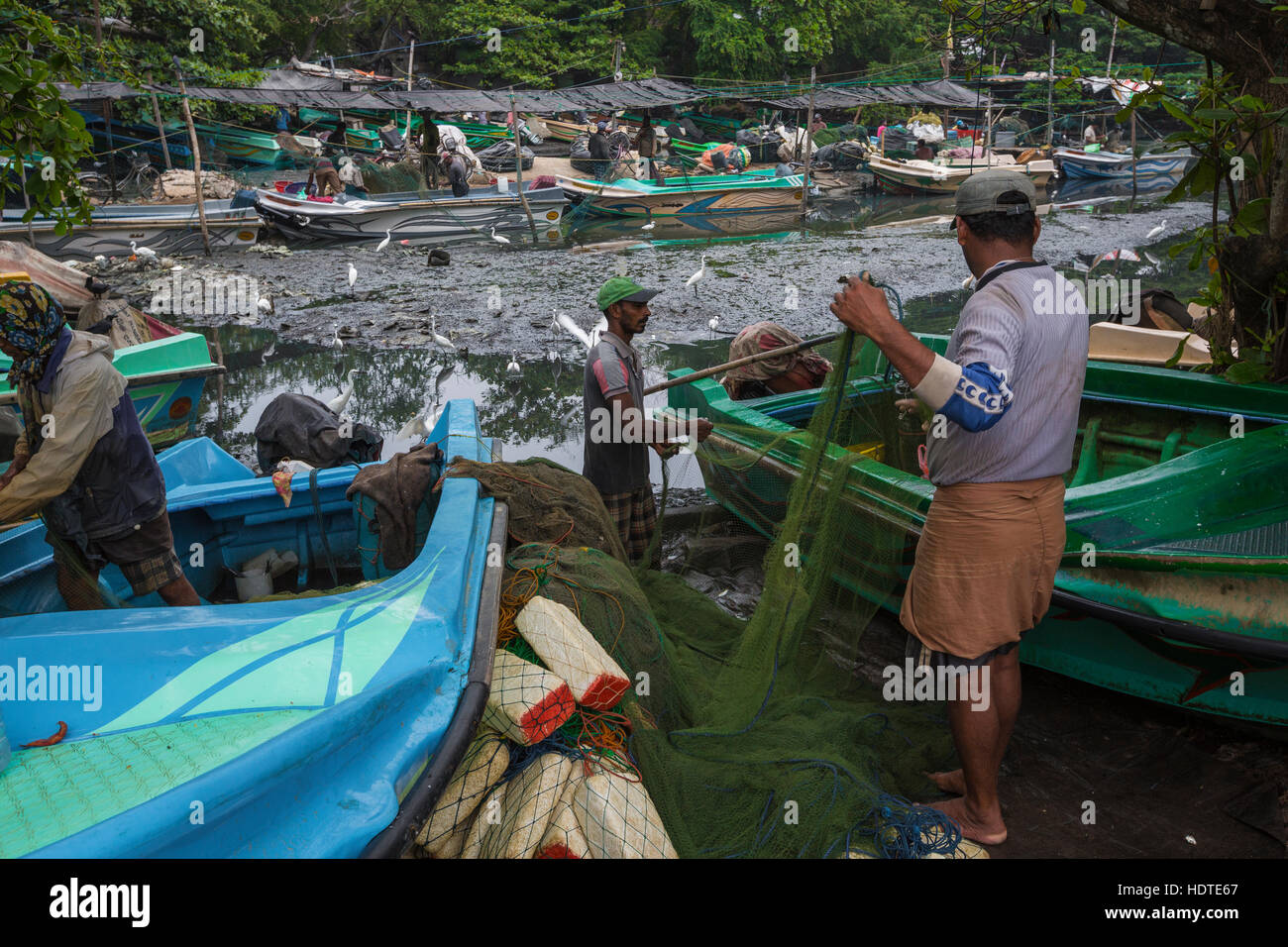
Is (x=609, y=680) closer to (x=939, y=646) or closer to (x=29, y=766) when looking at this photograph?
(x=939, y=646)

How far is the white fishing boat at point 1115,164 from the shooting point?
2752cm

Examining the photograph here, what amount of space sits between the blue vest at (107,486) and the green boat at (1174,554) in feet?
10.8

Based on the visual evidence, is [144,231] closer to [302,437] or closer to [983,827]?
[302,437]

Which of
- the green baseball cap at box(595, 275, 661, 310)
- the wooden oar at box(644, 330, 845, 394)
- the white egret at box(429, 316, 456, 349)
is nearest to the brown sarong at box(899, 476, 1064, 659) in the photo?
the wooden oar at box(644, 330, 845, 394)

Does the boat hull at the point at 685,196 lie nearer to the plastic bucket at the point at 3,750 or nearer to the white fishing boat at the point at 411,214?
the white fishing boat at the point at 411,214

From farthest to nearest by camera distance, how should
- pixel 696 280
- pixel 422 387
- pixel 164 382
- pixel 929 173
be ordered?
pixel 929 173 < pixel 696 280 < pixel 422 387 < pixel 164 382

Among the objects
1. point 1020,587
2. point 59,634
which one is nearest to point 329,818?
point 59,634

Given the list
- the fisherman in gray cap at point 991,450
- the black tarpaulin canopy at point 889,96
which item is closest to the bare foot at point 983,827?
the fisherman in gray cap at point 991,450

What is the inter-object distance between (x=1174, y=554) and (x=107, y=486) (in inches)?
187

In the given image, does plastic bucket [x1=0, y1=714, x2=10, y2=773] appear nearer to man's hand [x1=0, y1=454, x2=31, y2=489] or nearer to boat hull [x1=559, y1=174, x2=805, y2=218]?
man's hand [x1=0, y1=454, x2=31, y2=489]

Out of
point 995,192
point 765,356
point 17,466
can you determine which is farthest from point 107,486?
point 995,192

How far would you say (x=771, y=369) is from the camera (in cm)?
656

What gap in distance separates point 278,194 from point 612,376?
16.0 metres

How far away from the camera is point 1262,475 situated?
382 cm
